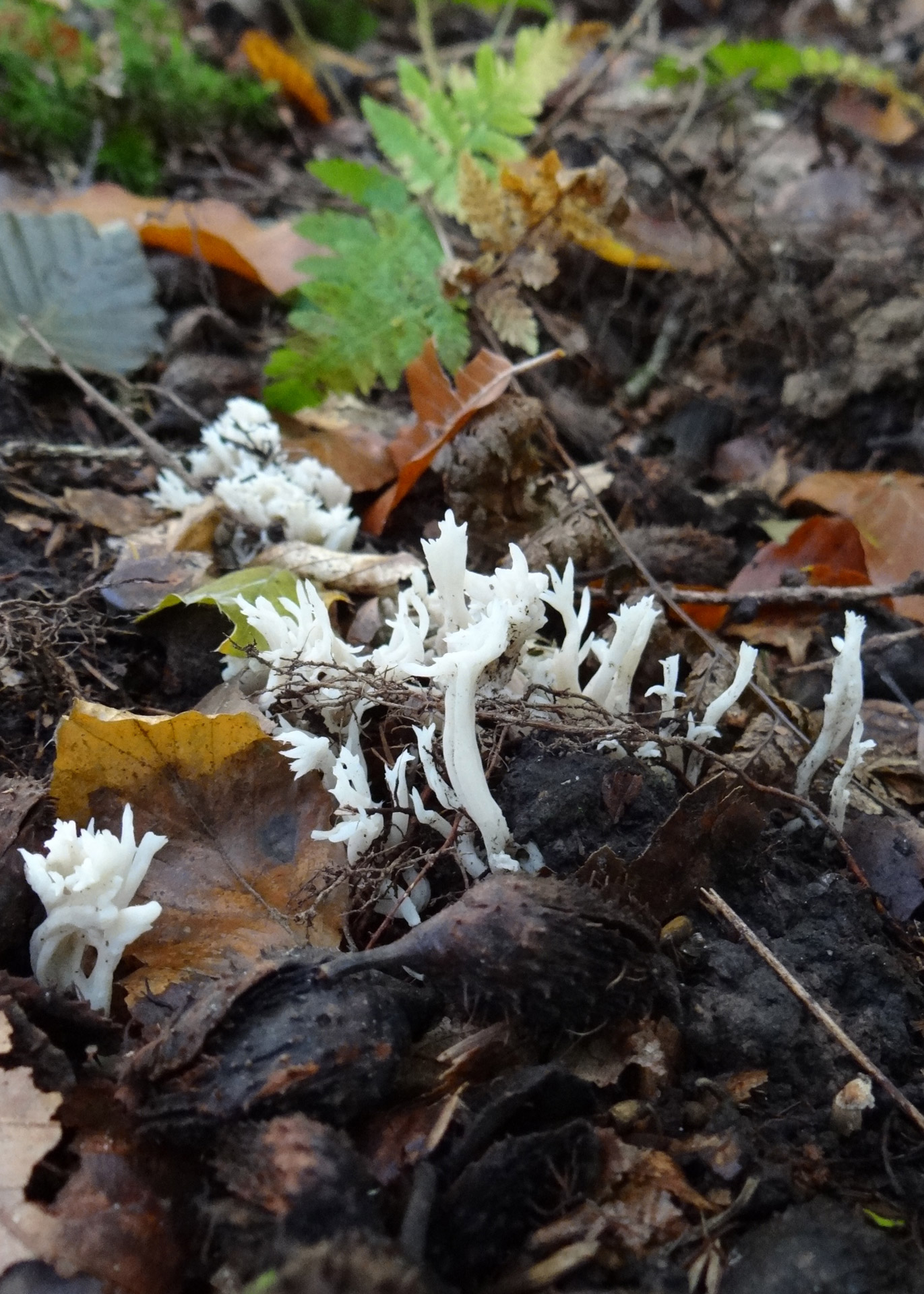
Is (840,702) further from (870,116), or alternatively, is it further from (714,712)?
(870,116)

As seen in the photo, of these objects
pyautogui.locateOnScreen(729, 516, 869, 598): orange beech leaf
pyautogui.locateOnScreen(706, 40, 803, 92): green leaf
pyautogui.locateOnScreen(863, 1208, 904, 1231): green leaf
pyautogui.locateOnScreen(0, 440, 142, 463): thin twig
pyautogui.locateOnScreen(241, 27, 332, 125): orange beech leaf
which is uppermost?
pyautogui.locateOnScreen(241, 27, 332, 125): orange beech leaf

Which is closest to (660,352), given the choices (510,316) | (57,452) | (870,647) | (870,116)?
(510,316)

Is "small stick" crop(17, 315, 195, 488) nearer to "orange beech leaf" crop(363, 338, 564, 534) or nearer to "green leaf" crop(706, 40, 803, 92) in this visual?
"orange beech leaf" crop(363, 338, 564, 534)

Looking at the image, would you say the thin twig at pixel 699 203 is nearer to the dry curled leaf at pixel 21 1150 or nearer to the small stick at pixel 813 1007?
the small stick at pixel 813 1007

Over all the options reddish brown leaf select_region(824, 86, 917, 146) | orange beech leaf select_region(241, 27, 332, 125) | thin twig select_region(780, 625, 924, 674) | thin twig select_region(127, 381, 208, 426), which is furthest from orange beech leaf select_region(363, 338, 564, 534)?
reddish brown leaf select_region(824, 86, 917, 146)

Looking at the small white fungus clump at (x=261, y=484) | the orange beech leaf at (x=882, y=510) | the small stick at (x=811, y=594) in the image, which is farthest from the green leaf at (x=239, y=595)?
the orange beech leaf at (x=882, y=510)

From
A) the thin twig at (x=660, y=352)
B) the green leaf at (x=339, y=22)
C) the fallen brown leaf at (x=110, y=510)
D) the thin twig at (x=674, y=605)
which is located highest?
the green leaf at (x=339, y=22)
